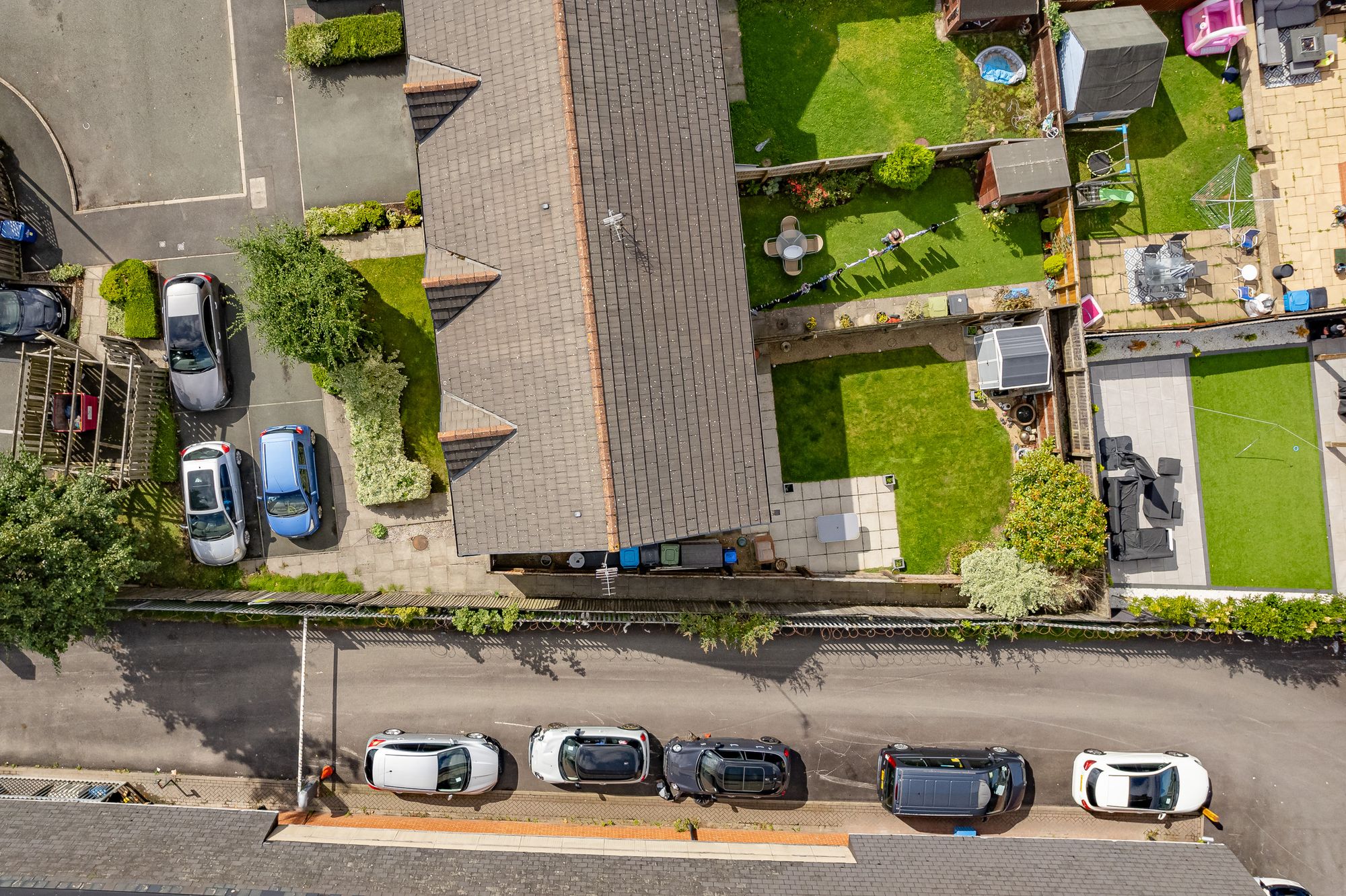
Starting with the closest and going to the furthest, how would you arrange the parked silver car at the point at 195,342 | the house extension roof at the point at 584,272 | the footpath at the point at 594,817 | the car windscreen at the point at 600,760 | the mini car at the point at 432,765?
the house extension roof at the point at 584,272 < the car windscreen at the point at 600,760 < the mini car at the point at 432,765 < the footpath at the point at 594,817 < the parked silver car at the point at 195,342

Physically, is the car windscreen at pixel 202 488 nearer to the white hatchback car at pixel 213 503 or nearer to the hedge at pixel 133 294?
the white hatchback car at pixel 213 503

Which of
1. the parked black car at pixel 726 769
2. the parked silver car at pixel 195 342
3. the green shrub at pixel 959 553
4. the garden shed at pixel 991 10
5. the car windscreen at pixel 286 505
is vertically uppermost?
the garden shed at pixel 991 10

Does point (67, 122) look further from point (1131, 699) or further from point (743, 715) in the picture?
point (1131, 699)

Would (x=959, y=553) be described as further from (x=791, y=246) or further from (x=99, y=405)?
(x=99, y=405)

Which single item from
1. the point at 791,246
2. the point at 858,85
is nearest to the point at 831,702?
the point at 791,246

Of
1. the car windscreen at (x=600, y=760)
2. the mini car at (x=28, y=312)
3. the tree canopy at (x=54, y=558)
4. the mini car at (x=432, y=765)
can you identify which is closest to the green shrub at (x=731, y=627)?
the car windscreen at (x=600, y=760)

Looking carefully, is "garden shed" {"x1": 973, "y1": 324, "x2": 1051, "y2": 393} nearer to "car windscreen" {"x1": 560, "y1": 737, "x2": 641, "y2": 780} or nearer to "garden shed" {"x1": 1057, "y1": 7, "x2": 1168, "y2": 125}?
"garden shed" {"x1": 1057, "y1": 7, "x2": 1168, "y2": 125}

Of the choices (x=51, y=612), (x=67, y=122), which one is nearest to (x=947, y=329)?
(x=51, y=612)
